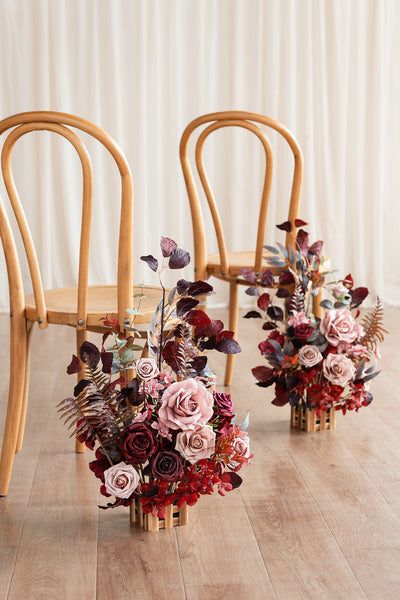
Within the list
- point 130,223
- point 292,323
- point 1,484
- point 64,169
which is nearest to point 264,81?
point 64,169

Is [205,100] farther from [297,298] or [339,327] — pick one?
[339,327]

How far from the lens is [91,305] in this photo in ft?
6.24

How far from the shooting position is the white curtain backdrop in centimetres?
386

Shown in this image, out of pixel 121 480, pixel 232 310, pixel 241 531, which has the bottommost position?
pixel 241 531

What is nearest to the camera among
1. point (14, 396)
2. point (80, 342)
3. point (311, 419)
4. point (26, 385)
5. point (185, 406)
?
point (185, 406)

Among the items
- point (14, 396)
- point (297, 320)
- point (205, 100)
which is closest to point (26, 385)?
point (14, 396)

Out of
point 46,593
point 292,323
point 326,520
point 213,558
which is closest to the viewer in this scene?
point 46,593

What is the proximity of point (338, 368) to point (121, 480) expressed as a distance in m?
0.77

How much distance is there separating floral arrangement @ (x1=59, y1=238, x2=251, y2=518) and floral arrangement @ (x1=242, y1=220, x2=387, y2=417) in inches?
18.8

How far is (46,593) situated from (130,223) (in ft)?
2.61

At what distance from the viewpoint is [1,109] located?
12.7 ft

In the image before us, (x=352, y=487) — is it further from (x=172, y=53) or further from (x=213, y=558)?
(x=172, y=53)

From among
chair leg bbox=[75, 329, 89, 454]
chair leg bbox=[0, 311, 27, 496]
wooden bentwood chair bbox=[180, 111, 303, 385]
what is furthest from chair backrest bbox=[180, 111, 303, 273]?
chair leg bbox=[0, 311, 27, 496]

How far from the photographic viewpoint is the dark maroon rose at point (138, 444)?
4.97 ft
